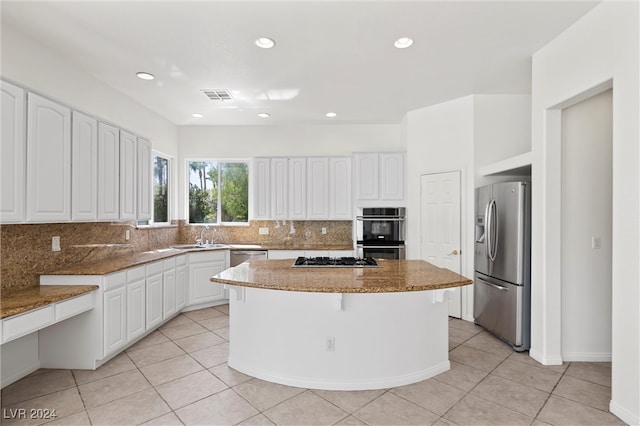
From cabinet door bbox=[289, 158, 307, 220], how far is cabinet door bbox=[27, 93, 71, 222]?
3197mm

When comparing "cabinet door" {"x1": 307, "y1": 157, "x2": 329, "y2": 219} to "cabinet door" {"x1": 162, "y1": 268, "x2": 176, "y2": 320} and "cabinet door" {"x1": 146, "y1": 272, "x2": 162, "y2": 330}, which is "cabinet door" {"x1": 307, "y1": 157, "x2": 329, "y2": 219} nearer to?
"cabinet door" {"x1": 162, "y1": 268, "x2": 176, "y2": 320}

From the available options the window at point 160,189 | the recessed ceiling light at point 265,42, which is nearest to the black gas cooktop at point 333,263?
the recessed ceiling light at point 265,42

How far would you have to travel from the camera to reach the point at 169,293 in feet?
14.2

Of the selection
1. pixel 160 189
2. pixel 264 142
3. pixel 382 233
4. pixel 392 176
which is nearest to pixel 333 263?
pixel 382 233

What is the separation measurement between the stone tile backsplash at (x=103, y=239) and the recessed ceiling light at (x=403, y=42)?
10.9 ft

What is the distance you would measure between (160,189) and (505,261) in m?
5.13

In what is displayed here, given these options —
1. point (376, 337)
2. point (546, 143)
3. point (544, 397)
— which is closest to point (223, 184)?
point (376, 337)

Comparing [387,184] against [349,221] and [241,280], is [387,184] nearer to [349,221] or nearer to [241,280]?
[349,221]

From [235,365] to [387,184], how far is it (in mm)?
3382

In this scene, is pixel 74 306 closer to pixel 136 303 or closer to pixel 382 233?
pixel 136 303

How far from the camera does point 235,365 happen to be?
3021 millimetres

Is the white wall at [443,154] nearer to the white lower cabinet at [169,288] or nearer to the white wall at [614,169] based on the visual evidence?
the white wall at [614,169]

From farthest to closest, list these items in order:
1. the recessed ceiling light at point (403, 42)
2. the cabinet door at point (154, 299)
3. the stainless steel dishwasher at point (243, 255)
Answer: the stainless steel dishwasher at point (243, 255), the cabinet door at point (154, 299), the recessed ceiling light at point (403, 42)

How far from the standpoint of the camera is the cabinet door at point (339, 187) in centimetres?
558
